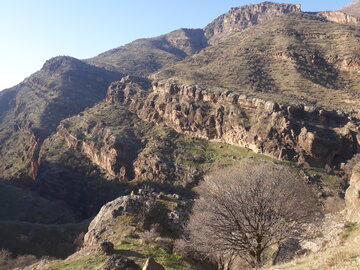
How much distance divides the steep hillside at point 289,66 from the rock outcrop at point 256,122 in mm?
8995

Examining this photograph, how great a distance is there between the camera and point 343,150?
86.0 metres

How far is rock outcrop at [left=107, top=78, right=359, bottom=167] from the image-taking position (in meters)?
86.4

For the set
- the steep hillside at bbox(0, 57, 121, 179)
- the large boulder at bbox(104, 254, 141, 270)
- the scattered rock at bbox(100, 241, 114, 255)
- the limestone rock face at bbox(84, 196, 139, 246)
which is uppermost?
the steep hillside at bbox(0, 57, 121, 179)

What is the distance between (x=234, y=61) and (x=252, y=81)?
25513 mm

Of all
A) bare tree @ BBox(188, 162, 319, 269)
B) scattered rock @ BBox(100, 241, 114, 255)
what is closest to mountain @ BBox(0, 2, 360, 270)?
scattered rock @ BBox(100, 241, 114, 255)

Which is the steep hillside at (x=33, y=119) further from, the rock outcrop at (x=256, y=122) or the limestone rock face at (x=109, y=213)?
the limestone rock face at (x=109, y=213)

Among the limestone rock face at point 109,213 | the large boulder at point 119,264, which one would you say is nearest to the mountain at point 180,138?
the limestone rock face at point 109,213

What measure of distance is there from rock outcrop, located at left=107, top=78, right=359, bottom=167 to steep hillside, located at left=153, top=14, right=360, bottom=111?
8995 millimetres

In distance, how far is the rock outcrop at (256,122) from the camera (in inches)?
3403

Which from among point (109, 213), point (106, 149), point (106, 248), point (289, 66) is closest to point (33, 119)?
point (106, 149)

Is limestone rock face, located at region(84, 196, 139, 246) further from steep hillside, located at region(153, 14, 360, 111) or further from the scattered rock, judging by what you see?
steep hillside, located at region(153, 14, 360, 111)

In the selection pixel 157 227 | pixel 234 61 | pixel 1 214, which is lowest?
pixel 1 214

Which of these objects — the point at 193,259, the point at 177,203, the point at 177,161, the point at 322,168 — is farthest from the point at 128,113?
the point at 193,259

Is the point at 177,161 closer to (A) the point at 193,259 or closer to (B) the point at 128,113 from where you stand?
(B) the point at 128,113
